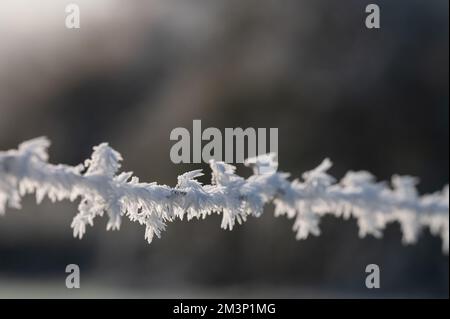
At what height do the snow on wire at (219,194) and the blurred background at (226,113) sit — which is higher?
the blurred background at (226,113)

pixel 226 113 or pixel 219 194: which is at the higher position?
pixel 226 113

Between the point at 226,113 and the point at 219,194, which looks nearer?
the point at 219,194
